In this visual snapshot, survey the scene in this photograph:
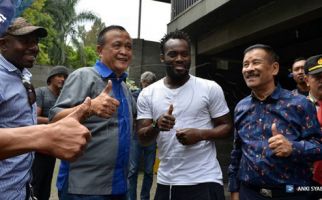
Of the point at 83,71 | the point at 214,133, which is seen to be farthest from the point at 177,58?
the point at 83,71

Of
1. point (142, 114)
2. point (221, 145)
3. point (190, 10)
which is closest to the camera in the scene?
point (142, 114)

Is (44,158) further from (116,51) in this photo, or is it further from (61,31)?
(61,31)

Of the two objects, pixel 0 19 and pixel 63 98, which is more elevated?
pixel 0 19

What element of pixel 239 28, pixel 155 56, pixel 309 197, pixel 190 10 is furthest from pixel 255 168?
pixel 155 56

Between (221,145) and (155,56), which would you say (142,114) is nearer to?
(221,145)

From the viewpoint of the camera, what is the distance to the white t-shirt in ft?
9.51

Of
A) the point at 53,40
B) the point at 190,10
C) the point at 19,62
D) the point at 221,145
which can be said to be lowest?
the point at 221,145

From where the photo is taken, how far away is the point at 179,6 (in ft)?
29.7

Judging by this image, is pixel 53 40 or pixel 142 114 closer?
pixel 142 114

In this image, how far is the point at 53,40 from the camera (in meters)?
24.4

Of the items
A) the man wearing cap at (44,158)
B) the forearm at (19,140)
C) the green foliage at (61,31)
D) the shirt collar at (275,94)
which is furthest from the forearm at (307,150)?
A: the green foliage at (61,31)

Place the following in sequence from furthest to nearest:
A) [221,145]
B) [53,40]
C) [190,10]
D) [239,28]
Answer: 1. [53,40]
2. [221,145]
3. [190,10]
4. [239,28]

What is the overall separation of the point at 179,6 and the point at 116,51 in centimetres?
653

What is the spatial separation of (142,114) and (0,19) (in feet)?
5.57
